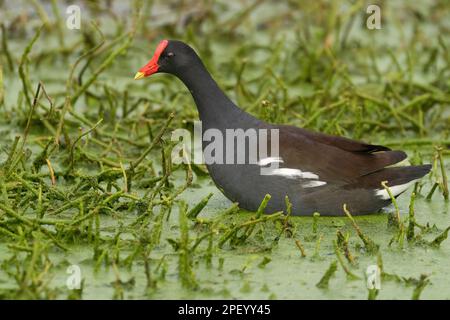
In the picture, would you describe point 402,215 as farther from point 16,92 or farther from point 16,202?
point 16,92

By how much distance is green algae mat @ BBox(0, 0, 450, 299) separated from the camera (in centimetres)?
420

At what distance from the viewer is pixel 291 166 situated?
16.5 feet

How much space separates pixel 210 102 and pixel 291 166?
0.50m

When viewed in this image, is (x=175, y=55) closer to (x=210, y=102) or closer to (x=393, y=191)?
(x=210, y=102)

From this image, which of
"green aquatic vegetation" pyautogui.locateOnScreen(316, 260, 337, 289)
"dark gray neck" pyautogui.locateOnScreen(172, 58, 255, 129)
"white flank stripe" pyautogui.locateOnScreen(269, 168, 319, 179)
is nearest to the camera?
"green aquatic vegetation" pyautogui.locateOnScreen(316, 260, 337, 289)

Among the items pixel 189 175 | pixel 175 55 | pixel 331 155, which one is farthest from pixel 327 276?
pixel 175 55

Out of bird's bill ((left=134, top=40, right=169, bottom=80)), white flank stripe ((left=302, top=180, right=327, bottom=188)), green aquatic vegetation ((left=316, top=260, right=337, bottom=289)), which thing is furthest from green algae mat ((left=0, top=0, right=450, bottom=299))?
bird's bill ((left=134, top=40, right=169, bottom=80))

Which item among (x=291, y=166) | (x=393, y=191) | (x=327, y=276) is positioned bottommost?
(x=327, y=276)

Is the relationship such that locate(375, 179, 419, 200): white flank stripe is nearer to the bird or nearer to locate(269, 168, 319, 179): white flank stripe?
the bird

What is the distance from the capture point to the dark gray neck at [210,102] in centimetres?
514

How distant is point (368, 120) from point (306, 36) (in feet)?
7.18
